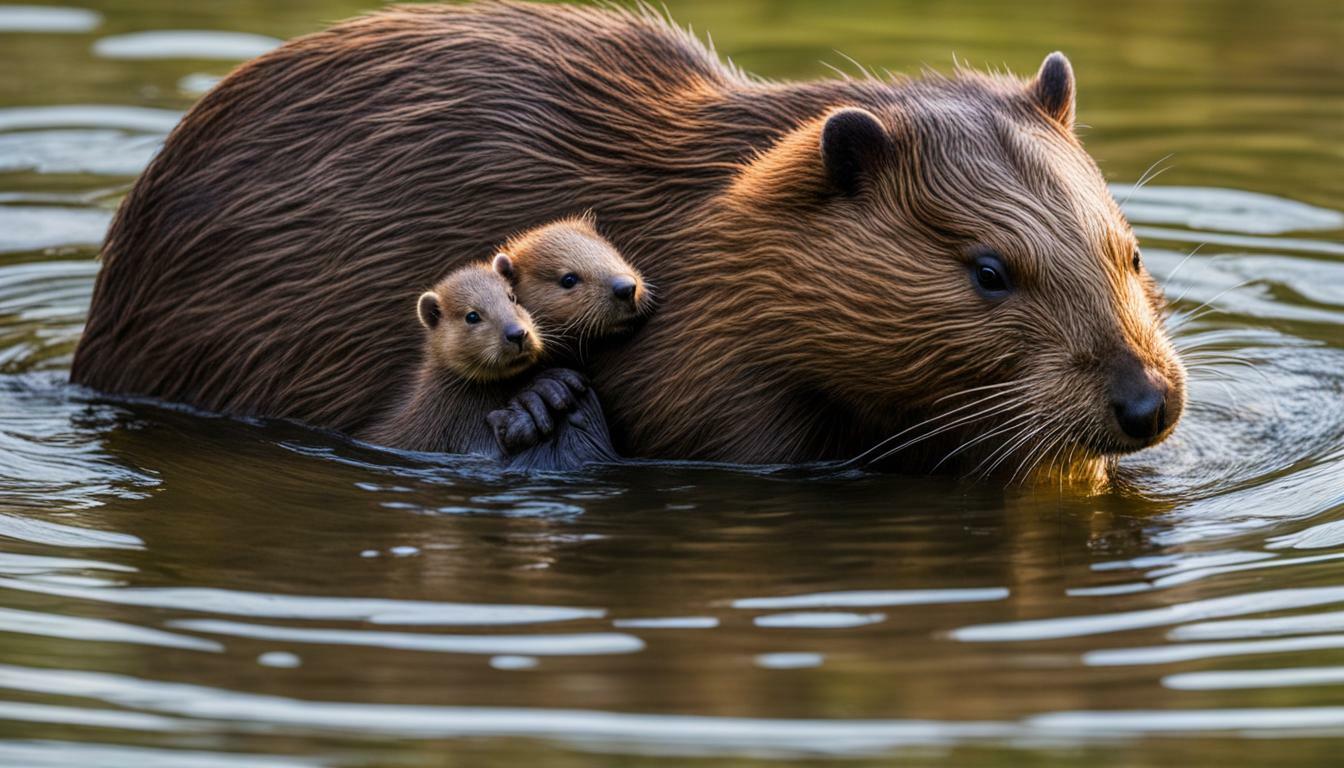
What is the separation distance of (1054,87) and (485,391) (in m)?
2.72

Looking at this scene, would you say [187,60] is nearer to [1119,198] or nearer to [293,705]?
[1119,198]

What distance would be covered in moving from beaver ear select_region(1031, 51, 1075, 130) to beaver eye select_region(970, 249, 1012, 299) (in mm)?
970

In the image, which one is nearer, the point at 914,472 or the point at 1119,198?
the point at 914,472

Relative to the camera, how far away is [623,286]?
8.45 meters

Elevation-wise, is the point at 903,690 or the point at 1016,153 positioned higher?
the point at 1016,153

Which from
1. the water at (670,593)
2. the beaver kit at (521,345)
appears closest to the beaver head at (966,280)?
the water at (670,593)

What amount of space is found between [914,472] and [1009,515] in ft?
2.45

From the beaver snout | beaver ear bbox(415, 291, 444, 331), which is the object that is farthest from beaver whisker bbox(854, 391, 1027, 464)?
beaver ear bbox(415, 291, 444, 331)

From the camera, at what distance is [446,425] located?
8805mm

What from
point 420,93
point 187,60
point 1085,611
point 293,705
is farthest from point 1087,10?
point 293,705

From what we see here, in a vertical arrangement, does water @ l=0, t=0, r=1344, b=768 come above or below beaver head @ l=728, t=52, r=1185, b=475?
below

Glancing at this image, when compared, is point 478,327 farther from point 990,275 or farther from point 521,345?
point 990,275

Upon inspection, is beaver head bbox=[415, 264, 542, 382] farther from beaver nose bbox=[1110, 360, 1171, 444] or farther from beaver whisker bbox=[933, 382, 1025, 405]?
beaver nose bbox=[1110, 360, 1171, 444]

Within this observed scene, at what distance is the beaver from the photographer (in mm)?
8461
